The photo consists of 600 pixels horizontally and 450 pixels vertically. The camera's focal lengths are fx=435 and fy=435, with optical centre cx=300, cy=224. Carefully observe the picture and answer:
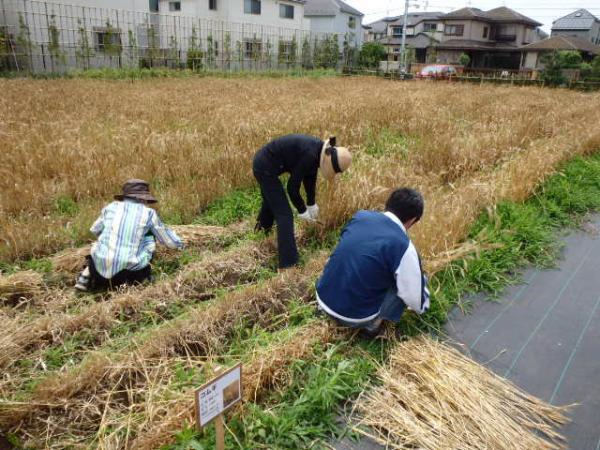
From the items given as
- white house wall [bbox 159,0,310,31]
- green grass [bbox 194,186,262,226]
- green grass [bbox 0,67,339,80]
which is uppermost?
white house wall [bbox 159,0,310,31]

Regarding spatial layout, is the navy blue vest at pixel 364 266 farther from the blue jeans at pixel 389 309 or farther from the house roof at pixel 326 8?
the house roof at pixel 326 8

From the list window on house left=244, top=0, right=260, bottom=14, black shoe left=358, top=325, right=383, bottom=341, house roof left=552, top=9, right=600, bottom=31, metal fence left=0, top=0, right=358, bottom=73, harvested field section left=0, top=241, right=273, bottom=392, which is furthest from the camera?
house roof left=552, top=9, right=600, bottom=31

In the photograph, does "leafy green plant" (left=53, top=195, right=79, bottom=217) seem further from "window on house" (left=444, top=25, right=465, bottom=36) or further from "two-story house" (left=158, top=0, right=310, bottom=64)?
"window on house" (left=444, top=25, right=465, bottom=36)

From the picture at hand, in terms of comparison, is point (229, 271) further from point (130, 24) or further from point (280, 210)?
point (130, 24)

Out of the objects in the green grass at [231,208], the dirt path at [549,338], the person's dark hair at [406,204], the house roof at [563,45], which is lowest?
the dirt path at [549,338]

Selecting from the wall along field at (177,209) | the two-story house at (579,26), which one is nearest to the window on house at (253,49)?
the wall along field at (177,209)

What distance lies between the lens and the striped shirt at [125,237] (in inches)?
132

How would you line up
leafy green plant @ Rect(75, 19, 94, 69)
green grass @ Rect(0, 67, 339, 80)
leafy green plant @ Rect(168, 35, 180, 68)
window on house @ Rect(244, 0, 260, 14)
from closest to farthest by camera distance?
1. green grass @ Rect(0, 67, 339, 80)
2. leafy green plant @ Rect(75, 19, 94, 69)
3. leafy green plant @ Rect(168, 35, 180, 68)
4. window on house @ Rect(244, 0, 260, 14)

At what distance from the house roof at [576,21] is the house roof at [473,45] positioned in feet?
29.9

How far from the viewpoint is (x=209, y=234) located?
4438 millimetres

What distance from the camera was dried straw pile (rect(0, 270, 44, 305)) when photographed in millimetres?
3223

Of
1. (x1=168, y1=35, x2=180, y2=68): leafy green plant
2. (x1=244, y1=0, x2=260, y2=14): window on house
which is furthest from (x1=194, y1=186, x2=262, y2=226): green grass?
(x1=244, y1=0, x2=260, y2=14): window on house

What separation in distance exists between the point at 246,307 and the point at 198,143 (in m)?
4.31

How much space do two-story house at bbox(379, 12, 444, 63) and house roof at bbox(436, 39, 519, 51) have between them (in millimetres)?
1214
